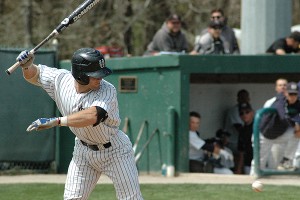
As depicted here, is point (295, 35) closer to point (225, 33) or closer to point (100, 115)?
point (225, 33)

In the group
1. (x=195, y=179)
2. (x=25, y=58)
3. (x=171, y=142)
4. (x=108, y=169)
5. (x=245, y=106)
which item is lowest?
(x=195, y=179)

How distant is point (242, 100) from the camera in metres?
14.0

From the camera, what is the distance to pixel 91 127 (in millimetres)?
7500

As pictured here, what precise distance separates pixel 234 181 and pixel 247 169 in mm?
1484

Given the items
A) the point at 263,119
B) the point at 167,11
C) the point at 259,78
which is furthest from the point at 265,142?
the point at 167,11

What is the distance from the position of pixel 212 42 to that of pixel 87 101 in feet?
20.4

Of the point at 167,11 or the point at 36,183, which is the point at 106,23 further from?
the point at 36,183

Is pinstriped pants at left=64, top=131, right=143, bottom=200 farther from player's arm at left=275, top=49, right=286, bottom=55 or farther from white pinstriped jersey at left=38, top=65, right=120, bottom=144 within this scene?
player's arm at left=275, top=49, right=286, bottom=55

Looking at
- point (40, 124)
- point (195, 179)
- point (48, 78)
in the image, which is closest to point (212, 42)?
point (195, 179)

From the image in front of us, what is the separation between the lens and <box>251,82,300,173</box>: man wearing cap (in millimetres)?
12484

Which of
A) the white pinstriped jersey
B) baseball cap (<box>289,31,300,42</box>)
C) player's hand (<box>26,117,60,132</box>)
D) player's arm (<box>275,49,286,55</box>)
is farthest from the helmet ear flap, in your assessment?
baseball cap (<box>289,31,300,42</box>)

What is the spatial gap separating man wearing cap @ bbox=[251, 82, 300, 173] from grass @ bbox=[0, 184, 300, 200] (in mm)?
1057

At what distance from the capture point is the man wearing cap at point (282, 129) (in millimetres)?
12484

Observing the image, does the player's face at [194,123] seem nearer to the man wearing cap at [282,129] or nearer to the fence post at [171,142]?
the fence post at [171,142]
